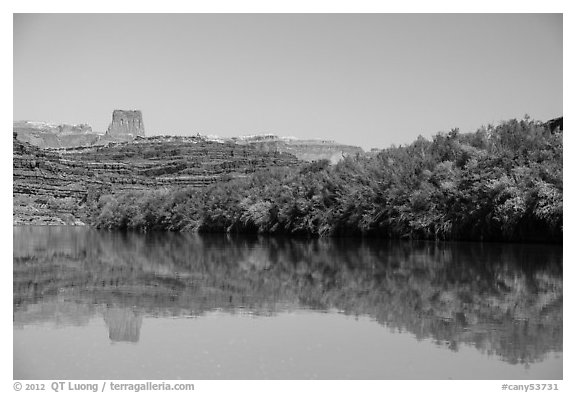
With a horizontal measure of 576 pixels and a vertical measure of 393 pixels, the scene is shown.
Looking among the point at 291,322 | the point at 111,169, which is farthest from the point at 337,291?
the point at 111,169

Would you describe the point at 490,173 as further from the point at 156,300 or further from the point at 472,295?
the point at 156,300

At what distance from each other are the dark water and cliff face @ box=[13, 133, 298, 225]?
3367 inches

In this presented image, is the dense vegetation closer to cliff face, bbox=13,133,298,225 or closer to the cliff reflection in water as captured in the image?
the cliff reflection in water

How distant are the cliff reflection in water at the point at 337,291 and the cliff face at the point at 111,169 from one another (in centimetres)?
8081

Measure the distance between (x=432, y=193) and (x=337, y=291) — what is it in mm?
20573

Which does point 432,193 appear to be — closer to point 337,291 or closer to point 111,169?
point 337,291

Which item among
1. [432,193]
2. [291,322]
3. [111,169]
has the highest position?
[111,169]

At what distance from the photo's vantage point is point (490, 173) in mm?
33156

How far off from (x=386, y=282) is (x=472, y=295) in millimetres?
2980

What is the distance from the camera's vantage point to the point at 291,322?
12531mm

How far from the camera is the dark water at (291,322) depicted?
922cm

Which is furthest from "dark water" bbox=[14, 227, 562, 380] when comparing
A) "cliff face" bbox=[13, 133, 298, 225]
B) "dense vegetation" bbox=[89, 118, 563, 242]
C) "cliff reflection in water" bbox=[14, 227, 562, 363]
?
"cliff face" bbox=[13, 133, 298, 225]
